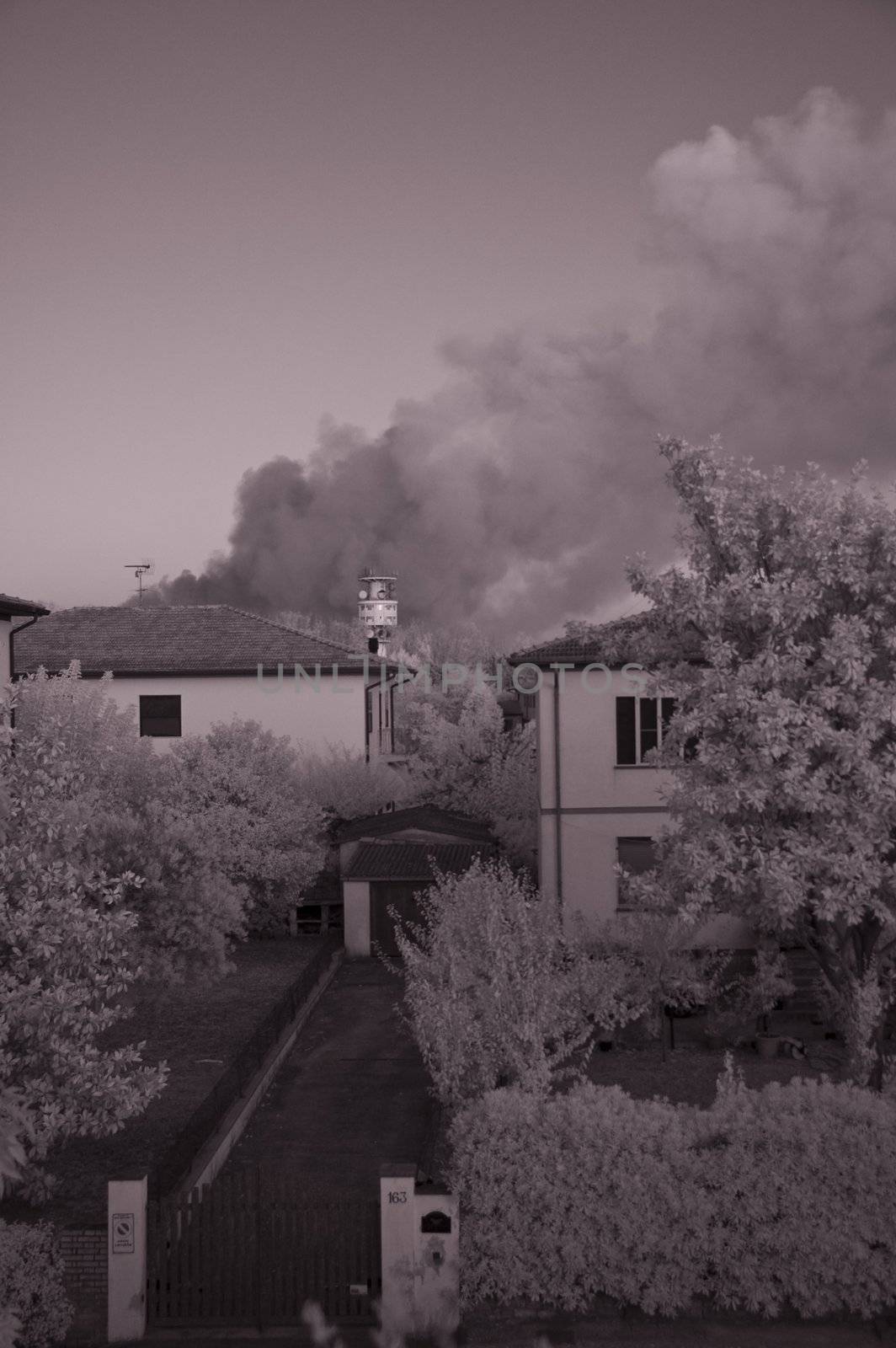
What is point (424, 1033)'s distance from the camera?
1494cm

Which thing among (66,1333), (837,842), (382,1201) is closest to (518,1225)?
(382,1201)

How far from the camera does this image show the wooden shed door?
29.8 meters

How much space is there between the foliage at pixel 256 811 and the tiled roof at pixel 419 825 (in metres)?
1.37

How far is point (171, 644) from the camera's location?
41.6 m

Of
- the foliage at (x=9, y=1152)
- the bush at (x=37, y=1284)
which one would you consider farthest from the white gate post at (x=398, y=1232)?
the foliage at (x=9, y=1152)

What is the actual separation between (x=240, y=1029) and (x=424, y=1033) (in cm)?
980

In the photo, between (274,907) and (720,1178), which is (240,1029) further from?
(720,1178)

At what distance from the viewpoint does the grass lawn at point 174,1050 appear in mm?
15070

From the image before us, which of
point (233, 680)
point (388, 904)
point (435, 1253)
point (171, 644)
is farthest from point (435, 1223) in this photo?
point (171, 644)

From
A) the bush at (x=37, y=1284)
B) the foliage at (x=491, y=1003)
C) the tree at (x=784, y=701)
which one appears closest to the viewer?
the bush at (x=37, y=1284)

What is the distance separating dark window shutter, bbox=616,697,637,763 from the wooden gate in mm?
15360

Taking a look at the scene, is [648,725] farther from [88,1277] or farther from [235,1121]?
[88,1277]

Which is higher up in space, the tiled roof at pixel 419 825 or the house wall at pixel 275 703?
the house wall at pixel 275 703

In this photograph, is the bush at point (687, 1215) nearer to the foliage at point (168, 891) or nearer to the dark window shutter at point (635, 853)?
the foliage at point (168, 891)
